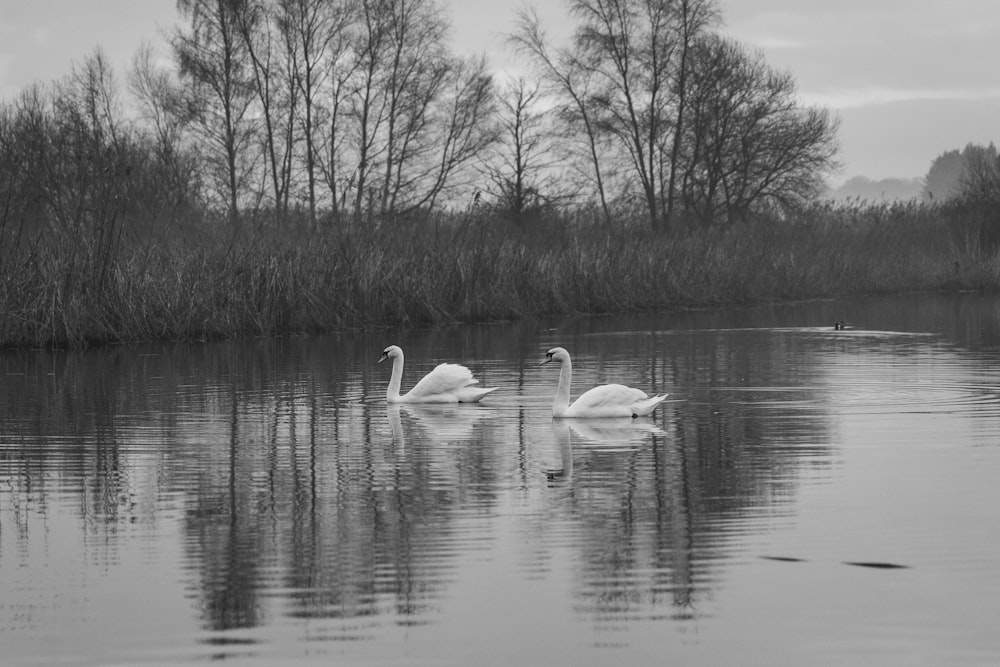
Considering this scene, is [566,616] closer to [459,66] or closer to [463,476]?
[463,476]

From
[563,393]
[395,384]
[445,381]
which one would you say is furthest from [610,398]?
[395,384]

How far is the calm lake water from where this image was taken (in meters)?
5.28

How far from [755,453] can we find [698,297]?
77.9 feet

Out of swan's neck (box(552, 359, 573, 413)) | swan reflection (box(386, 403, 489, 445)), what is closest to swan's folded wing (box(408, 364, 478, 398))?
swan reflection (box(386, 403, 489, 445))

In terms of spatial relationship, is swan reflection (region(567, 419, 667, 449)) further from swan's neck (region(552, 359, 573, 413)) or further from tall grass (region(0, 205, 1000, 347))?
tall grass (region(0, 205, 1000, 347))

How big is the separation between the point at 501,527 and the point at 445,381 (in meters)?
6.63

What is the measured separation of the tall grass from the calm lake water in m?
5.95

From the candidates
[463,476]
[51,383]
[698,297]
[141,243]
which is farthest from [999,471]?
[698,297]

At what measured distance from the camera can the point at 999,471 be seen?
8758 millimetres

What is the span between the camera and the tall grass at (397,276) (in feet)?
66.8

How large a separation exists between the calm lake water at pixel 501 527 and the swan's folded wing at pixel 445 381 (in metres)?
0.26

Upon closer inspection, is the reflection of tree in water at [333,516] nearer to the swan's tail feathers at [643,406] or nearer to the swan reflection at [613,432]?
the swan reflection at [613,432]

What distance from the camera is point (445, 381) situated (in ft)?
45.0

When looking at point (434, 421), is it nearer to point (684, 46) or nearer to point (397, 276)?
point (397, 276)
